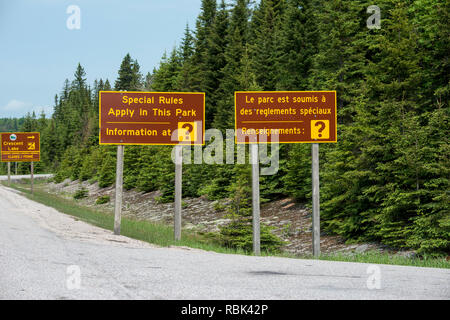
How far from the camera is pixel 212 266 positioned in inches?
340

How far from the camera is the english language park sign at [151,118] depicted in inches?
624

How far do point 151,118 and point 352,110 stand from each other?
12.5 m

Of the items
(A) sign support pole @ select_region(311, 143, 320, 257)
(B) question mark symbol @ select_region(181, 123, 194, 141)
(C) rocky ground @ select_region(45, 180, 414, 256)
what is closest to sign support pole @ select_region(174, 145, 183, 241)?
(B) question mark symbol @ select_region(181, 123, 194, 141)

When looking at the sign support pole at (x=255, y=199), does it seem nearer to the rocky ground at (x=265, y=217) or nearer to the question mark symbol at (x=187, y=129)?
the question mark symbol at (x=187, y=129)

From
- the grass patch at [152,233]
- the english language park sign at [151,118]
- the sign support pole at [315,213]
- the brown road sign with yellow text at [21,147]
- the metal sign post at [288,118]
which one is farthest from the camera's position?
the brown road sign with yellow text at [21,147]

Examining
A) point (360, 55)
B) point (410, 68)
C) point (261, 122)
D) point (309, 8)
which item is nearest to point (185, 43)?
point (309, 8)

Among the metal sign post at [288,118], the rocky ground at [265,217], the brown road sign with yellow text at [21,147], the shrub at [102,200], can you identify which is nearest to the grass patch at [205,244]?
the rocky ground at [265,217]

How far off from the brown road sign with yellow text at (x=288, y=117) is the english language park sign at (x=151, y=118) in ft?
6.91

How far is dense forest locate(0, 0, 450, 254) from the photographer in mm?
16062

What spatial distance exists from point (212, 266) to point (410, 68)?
16458mm

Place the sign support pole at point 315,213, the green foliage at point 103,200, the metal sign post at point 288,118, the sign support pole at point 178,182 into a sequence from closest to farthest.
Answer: the sign support pole at point 315,213 < the metal sign post at point 288,118 < the sign support pole at point 178,182 < the green foliage at point 103,200

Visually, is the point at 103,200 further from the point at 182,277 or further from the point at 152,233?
the point at 182,277

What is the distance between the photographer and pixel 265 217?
92.5 feet
